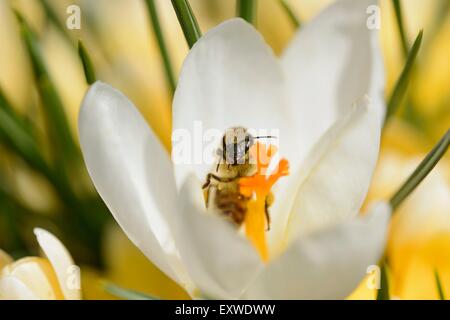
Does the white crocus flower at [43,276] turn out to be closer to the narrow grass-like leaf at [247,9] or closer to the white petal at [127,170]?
the white petal at [127,170]

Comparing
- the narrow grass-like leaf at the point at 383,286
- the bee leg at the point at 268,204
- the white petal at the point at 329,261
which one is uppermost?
the bee leg at the point at 268,204

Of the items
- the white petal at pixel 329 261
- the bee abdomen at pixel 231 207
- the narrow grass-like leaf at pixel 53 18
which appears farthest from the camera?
the narrow grass-like leaf at pixel 53 18

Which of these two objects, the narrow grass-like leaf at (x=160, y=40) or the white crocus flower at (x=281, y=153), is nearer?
the white crocus flower at (x=281, y=153)

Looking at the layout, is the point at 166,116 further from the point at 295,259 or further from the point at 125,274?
the point at 295,259

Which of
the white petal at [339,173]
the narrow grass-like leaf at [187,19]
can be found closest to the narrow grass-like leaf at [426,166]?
the white petal at [339,173]

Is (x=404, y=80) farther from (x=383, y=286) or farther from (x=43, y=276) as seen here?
(x=43, y=276)

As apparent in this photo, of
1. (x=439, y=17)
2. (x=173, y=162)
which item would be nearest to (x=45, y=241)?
(x=173, y=162)

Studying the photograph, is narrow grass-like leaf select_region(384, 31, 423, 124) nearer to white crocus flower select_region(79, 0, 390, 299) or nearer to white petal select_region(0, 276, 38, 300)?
white crocus flower select_region(79, 0, 390, 299)
